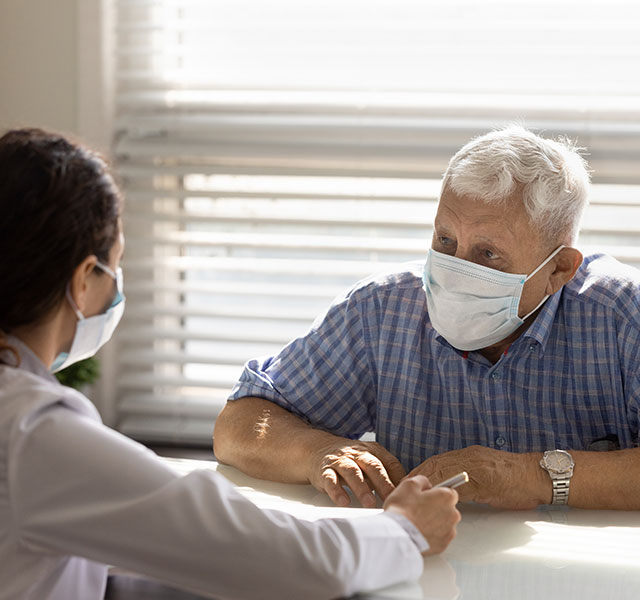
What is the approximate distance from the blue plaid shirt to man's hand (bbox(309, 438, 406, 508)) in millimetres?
256

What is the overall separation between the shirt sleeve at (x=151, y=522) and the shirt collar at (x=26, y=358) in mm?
123

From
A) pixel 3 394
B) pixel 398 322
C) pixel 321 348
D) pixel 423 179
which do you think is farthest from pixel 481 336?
pixel 3 394

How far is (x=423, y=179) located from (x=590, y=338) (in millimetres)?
855

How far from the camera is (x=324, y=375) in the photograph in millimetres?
1783

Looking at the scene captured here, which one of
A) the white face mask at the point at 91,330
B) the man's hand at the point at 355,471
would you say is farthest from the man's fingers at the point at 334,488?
the white face mask at the point at 91,330

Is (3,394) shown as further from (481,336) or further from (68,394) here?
(481,336)

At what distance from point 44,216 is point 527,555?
77cm

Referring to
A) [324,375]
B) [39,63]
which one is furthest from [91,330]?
[39,63]

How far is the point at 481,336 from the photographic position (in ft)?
5.40

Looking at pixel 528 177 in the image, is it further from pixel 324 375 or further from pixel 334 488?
pixel 334 488

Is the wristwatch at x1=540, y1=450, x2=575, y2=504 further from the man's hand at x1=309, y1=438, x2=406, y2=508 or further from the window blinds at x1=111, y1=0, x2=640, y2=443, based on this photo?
the window blinds at x1=111, y1=0, x2=640, y2=443

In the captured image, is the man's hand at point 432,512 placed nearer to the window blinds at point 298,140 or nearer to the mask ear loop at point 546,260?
the mask ear loop at point 546,260

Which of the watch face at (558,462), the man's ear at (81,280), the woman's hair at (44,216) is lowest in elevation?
the watch face at (558,462)

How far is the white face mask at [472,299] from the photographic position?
5.29ft
